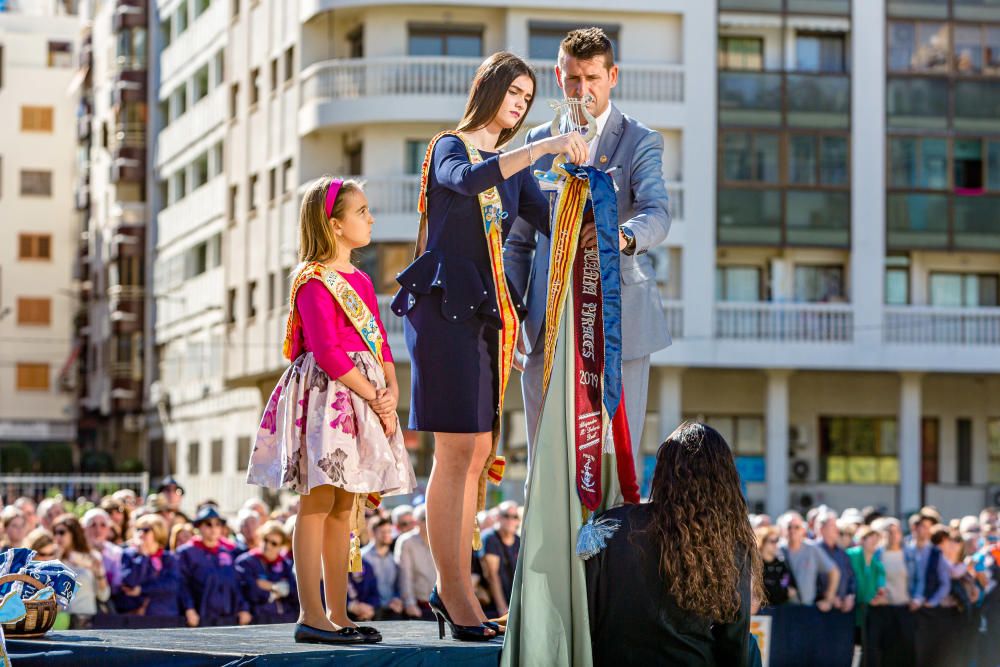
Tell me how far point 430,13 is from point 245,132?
9.50 metres

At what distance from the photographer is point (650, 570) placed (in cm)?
698

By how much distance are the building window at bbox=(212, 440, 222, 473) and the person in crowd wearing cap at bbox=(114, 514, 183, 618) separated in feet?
124

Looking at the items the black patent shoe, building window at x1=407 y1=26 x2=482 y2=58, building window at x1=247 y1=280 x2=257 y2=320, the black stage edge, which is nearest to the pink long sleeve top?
the black patent shoe

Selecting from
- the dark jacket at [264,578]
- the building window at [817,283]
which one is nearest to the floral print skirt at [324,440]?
the dark jacket at [264,578]

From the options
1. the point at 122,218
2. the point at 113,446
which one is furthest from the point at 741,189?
the point at 113,446

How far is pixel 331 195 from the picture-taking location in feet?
27.0

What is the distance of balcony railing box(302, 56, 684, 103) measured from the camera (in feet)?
145

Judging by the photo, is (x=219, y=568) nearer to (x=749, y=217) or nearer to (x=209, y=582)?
(x=209, y=582)

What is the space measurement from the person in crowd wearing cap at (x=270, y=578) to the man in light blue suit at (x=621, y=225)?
10.3 metres

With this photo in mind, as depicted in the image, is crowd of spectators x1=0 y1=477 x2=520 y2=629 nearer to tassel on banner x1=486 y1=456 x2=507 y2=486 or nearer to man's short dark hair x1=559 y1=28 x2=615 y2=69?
tassel on banner x1=486 y1=456 x2=507 y2=486

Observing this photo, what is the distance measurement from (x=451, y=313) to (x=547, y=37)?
37.4m

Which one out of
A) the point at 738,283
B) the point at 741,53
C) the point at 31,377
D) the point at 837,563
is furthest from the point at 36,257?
the point at 837,563

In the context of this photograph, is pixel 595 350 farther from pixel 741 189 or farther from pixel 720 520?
pixel 741 189

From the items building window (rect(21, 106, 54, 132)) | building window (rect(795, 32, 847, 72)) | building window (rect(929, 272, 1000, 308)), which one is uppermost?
building window (rect(21, 106, 54, 132))
